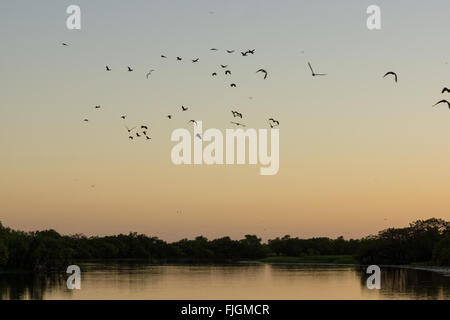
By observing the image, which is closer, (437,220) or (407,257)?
(407,257)

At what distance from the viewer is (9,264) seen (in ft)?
497

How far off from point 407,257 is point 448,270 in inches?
1613

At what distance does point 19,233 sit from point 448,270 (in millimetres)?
105106

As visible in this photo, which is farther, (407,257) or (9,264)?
(407,257)

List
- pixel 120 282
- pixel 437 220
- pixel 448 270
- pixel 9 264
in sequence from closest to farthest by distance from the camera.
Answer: pixel 120 282
pixel 448 270
pixel 9 264
pixel 437 220
